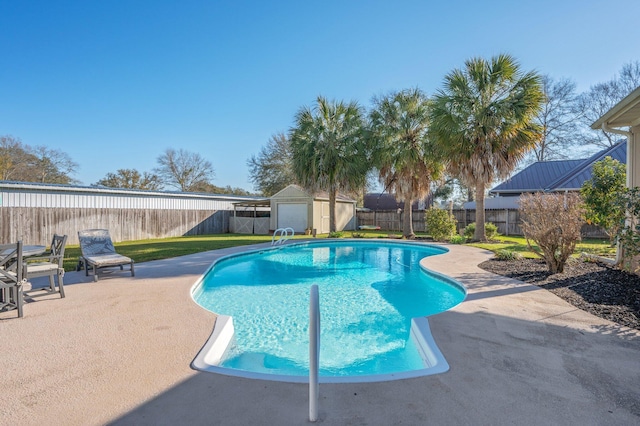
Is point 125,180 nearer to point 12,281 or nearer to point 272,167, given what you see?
point 272,167

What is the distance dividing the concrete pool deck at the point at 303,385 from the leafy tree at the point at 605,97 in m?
26.4

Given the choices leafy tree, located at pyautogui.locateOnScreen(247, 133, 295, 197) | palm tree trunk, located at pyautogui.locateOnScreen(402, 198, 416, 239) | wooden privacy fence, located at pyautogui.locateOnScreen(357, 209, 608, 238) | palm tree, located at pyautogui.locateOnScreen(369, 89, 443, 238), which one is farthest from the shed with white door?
leafy tree, located at pyautogui.locateOnScreen(247, 133, 295, 197)

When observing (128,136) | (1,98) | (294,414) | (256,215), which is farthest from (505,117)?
(1,98)

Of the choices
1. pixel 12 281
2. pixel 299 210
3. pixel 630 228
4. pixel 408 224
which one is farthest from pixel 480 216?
pixel 12 281

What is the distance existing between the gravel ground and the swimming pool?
1.71 meters

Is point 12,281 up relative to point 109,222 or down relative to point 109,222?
down

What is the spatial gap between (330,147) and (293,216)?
20.1ft

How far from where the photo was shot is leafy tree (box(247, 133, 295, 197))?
1278 inches

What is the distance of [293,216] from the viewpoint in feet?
71.5

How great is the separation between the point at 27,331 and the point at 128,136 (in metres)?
23.7

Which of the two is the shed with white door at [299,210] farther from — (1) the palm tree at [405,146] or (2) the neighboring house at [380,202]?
(2) the neighboring house at [380,202]

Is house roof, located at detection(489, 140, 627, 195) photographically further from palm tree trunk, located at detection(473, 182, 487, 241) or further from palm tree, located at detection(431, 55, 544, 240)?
palm tree, located at detection(431, 55, 544, 240)

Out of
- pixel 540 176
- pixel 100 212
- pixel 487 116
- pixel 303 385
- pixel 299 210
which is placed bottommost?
pixel 303 385

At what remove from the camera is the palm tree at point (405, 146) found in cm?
1633
